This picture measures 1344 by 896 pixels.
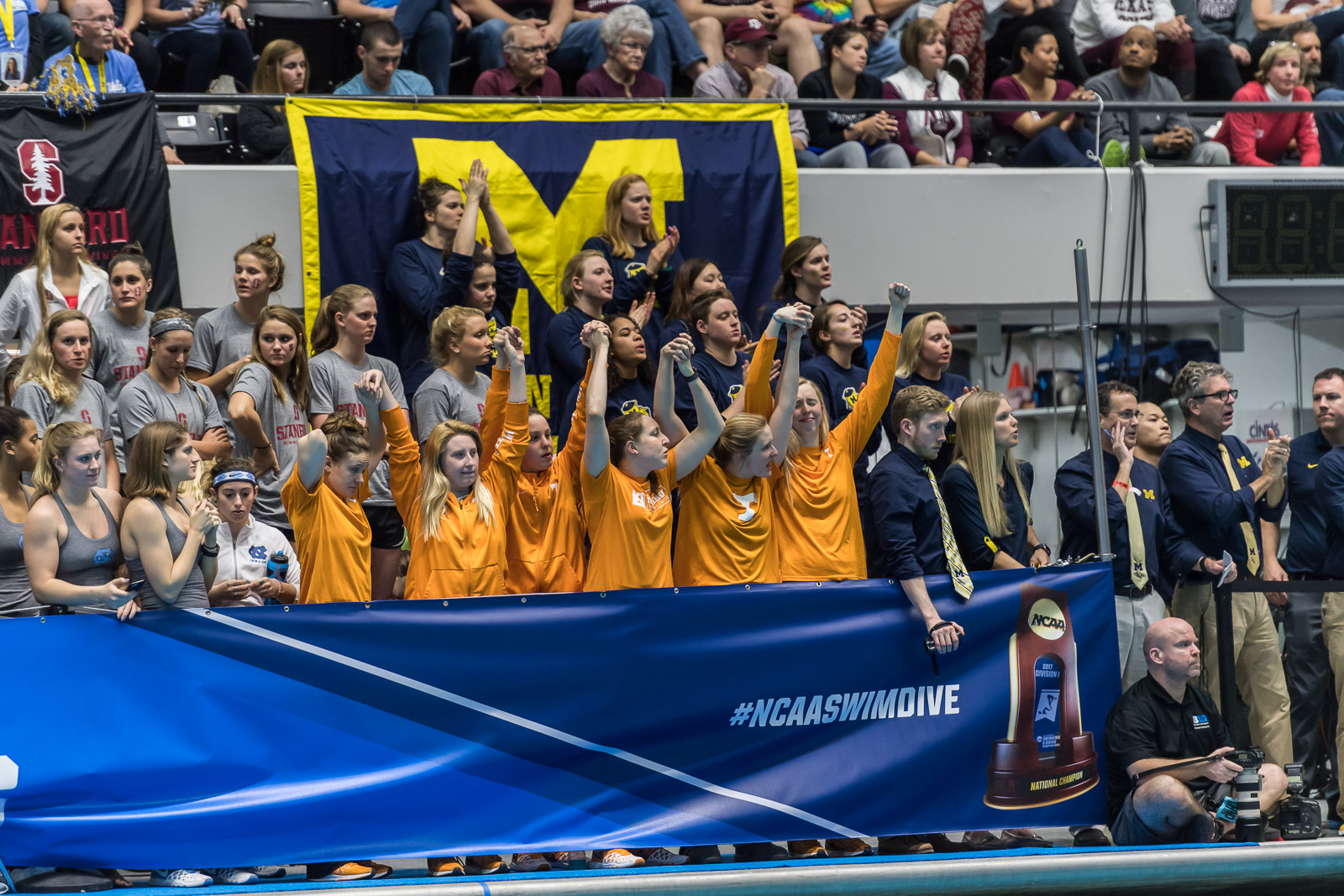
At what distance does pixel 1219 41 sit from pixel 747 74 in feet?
12.8

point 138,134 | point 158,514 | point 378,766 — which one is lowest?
point 378,766

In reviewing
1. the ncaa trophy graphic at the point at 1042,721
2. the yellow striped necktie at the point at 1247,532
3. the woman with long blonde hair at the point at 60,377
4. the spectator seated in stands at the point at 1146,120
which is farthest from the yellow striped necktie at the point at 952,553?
the spectator seated in stands at the point at 1146,120

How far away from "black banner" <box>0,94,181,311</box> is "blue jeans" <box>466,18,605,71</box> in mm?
2711

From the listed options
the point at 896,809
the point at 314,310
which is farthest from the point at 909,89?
the point at 896,809

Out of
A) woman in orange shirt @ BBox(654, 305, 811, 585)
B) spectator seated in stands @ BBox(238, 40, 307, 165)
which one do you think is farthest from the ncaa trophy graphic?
spectator seated in stands @ BBox(238, 40, 307, 165)

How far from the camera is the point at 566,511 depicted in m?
6.10

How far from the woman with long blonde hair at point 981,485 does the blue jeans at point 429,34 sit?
4731mm

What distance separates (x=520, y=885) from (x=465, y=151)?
4.55 meters

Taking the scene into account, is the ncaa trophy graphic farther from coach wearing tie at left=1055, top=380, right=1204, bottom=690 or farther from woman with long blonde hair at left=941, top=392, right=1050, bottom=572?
coach wearing tie at left=1055, top=380, right=1204, bottom=690

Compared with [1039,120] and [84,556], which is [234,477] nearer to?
[84,556]

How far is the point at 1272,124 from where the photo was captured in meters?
9.96

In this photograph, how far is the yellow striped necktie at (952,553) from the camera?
5.79m

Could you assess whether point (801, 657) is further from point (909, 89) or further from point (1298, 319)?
point (1298, 319)

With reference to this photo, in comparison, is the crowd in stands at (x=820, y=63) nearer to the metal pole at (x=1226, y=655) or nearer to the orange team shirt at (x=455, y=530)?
the orange team shirt at (x=455, y=530)
